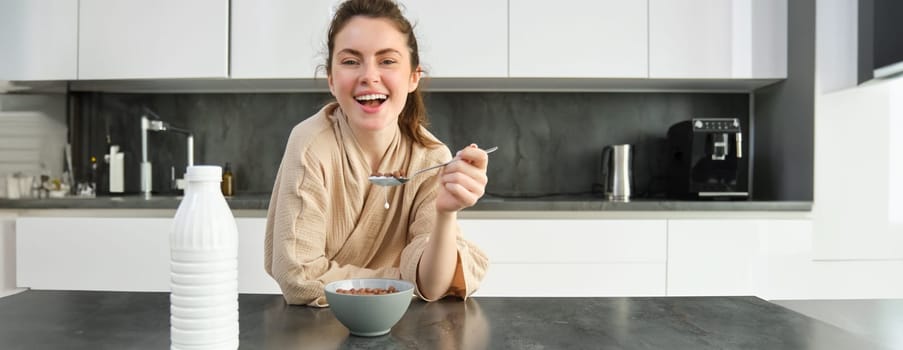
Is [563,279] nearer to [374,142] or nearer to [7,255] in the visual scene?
[374,142]

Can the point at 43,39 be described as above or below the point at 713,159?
above

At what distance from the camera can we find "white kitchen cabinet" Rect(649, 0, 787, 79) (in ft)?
8.28

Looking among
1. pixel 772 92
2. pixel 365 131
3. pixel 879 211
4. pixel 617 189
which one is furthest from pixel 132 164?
pixel 879 211

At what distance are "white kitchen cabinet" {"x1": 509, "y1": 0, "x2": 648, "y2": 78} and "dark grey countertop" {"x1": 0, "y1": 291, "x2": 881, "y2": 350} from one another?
5.35ft

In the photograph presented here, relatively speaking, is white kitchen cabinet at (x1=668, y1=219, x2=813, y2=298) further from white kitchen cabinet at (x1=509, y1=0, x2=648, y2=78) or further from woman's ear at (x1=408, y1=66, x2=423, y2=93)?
woman's ear at (x1=408, y1=66, x2=423, y2=93)

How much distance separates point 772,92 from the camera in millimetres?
2717

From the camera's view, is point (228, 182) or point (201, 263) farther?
point (228, 182)

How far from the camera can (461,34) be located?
254 centimetres

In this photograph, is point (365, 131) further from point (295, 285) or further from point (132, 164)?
point (132, 164)

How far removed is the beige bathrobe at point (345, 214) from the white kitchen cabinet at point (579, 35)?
1.26 metres

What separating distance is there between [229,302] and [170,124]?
97.8 inches

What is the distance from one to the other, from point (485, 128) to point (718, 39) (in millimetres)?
1077

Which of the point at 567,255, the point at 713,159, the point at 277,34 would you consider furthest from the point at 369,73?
the point at 713,159

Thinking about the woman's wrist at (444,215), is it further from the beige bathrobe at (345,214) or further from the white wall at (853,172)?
the white wall at (853,172)
